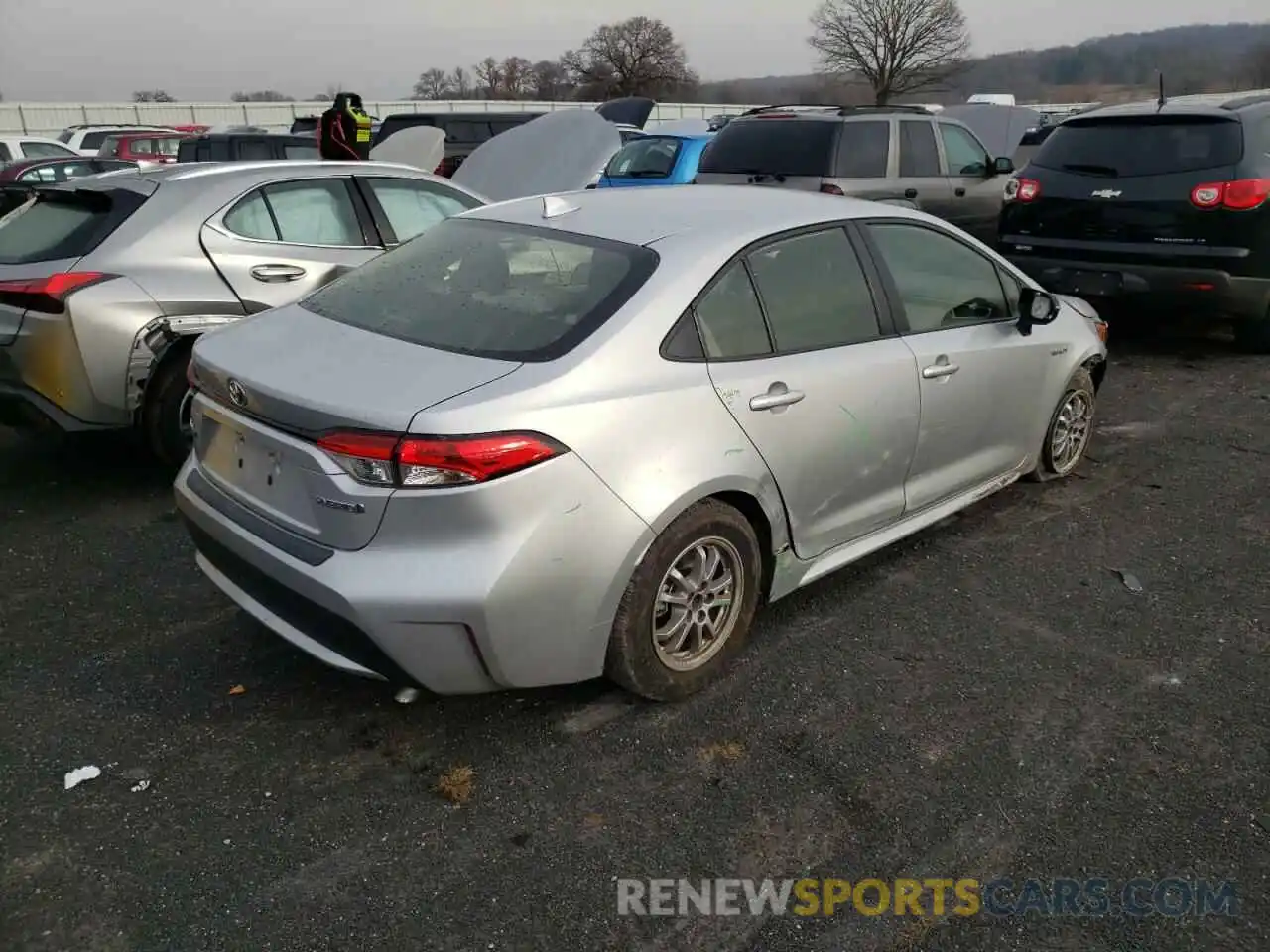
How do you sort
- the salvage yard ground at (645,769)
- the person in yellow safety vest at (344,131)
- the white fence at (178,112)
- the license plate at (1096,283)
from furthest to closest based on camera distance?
1. the white fence at (178,112)
2. the person in yellow safety vest at (344,131)
3. the license plate at (1096,283)
4. the salvage yard ground at (645,769)

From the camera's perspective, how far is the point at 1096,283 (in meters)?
7.14

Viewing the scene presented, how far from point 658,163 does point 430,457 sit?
946 cm

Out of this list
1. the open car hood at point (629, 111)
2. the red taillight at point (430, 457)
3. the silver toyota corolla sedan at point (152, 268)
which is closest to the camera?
the red taillight at point (430, 457)

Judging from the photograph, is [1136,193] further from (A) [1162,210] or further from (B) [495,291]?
(B) [495,291]

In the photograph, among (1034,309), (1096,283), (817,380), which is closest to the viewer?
(817,380)

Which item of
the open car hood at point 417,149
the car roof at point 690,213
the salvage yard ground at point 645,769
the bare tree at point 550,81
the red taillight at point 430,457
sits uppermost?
the bare tree at point 550,81

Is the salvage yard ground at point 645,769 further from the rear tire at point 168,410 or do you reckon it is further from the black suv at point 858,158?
the black suv at point 858,158

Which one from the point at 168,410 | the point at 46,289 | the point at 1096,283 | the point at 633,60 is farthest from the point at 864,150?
the point at 633,60

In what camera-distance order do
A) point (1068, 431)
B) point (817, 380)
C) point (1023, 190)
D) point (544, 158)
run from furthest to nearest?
point (544, 158)
point (1023, 190)
point (1068, 431)
point (817, 380)

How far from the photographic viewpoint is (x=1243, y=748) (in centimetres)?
296

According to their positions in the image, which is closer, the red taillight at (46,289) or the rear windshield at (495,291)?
the rear windshield at (495,291)

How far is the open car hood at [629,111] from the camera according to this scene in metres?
19.0

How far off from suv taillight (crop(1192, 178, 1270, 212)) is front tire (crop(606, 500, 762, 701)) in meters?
5.36

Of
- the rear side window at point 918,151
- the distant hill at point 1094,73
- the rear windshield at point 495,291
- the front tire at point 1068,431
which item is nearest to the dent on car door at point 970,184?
the rear side window at point 918,151
